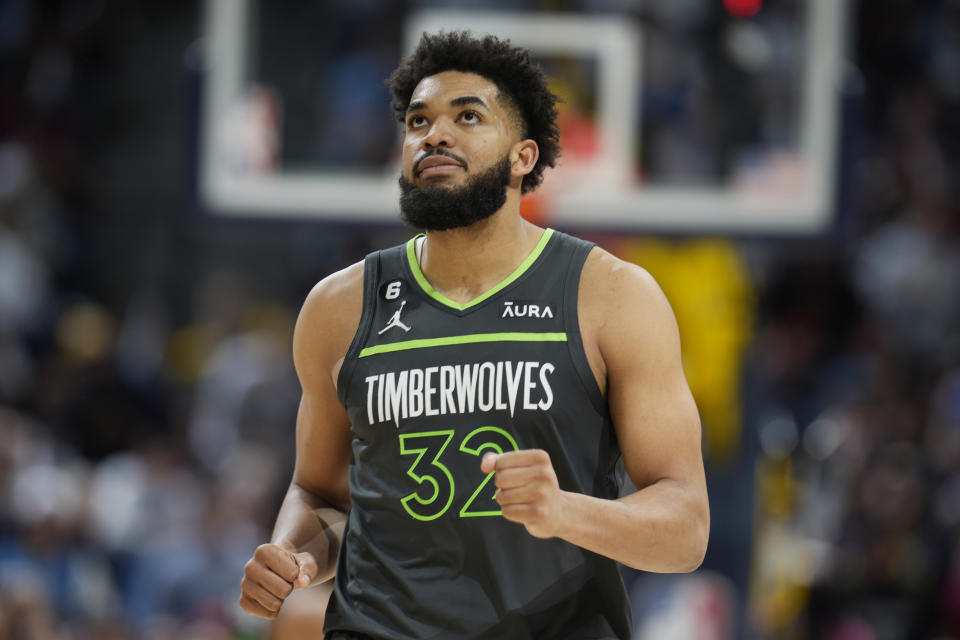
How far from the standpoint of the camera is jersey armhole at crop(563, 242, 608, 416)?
312 centimetres

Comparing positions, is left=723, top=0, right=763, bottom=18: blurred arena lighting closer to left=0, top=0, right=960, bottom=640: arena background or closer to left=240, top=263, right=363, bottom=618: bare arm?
left=0, top=0, right=960, bottom=640: arena background

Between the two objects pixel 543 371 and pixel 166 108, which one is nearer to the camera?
pixel 543 371

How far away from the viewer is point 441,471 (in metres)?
3.11

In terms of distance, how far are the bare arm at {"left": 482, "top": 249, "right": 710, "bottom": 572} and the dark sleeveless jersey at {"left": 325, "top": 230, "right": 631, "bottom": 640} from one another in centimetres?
6

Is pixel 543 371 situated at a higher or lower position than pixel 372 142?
lower

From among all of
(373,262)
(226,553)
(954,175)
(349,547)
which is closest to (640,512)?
(349,547)

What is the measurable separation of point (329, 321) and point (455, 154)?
562 millimetres

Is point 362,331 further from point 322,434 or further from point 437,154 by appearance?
point 437,154

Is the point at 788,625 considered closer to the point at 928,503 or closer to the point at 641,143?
the point at 928,503

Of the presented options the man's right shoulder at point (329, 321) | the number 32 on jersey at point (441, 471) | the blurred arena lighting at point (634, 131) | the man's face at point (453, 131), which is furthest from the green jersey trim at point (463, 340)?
the blurred arena lighting at point (634, 131)

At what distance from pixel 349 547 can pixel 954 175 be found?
371 inches

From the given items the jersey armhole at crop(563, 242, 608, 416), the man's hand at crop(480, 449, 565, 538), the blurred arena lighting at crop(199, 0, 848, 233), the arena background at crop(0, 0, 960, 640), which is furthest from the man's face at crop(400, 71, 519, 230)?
the blurred arena lighting at crop(199, 0, 848, 233)

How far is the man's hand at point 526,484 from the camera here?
2676mm

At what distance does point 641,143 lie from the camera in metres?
7.34
